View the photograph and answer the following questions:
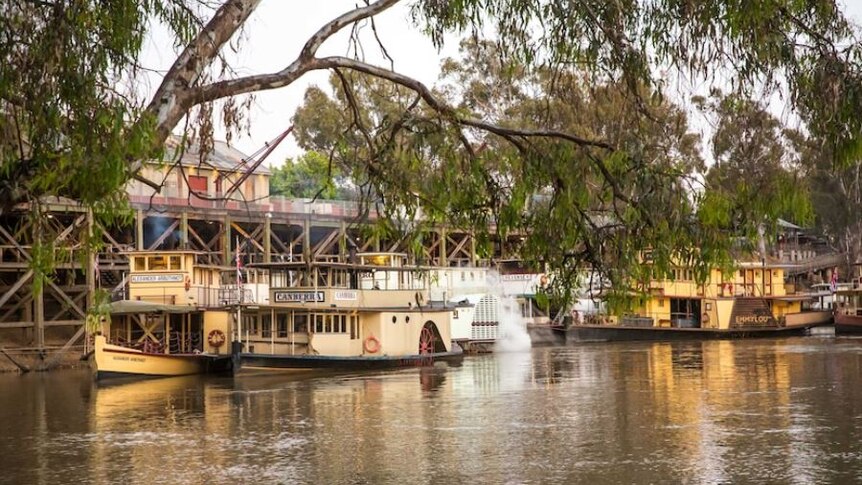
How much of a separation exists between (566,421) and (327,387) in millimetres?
9363

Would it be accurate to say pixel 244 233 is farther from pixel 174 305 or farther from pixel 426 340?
pixel 174 305

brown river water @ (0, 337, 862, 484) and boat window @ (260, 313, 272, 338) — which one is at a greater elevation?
boat window @ (260, 313, 272, 338)

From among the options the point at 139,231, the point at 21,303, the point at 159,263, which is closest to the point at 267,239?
the point at 139,231

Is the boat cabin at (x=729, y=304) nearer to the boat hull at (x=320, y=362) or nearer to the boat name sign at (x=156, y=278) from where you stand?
the boat hull at (x=320, y=362)

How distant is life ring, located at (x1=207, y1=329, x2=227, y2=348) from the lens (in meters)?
35.3

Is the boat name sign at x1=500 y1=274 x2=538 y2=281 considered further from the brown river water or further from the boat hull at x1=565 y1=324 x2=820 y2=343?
the brown river water

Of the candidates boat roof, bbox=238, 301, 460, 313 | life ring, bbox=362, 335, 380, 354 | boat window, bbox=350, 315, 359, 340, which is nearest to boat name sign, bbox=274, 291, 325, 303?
boat roof, bbox=238, 301, 460, 313

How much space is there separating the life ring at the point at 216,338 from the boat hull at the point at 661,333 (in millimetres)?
19340

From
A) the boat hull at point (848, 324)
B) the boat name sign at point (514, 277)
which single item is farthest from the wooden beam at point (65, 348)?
the boat hull at point (848, 324)

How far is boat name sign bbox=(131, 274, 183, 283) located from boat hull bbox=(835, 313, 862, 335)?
31.7 metres

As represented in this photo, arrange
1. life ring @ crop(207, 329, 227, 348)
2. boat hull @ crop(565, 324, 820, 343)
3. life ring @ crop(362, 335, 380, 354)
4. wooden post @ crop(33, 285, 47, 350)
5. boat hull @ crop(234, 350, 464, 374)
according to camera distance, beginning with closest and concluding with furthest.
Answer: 1. boat hull @ crop(234, 350, 464, 374)
2. life ring @ crop(207, 329, 227, 348)
3. life ring @ crop(362, 335, 380, 354)
4. wooden post @ crop(33, 285, 47, 350)
5. boat hull @ crop(565, 324, 820, 343)

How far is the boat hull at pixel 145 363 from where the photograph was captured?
105 feet

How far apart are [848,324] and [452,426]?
36.6 metres

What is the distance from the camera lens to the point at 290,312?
3428 cm
